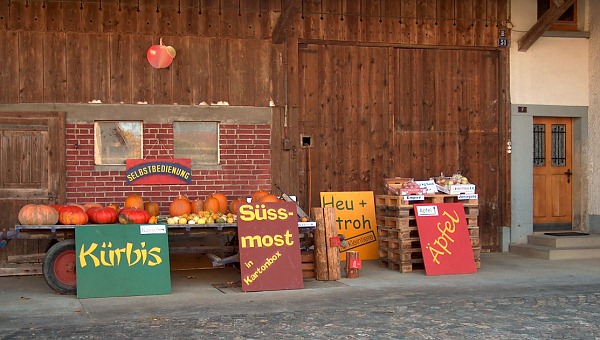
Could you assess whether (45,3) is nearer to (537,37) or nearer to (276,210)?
(276,210)

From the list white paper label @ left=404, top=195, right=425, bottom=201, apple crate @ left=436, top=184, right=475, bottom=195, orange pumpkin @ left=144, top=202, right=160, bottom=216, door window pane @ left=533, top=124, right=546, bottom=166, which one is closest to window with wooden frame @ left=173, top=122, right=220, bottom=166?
orange pumpkin @ left=144, top=202, right=160, bottom=216

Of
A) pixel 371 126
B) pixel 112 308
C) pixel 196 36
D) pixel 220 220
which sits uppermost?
pixel 196 36

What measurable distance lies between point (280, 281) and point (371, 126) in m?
4.20

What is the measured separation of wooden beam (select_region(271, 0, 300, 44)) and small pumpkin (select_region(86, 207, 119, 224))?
159 inches

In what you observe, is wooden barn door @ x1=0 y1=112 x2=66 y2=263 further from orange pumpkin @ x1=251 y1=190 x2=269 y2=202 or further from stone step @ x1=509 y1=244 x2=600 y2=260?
stone step @ x1=509 y1=244 x2=600 y2=260

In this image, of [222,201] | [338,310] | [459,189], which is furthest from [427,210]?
[338,310]

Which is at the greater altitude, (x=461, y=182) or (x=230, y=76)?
(x=230, y=76)

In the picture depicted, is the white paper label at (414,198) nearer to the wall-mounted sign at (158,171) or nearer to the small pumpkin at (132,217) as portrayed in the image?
the wall-mounted sign at (158,171)

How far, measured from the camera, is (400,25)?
14.1 m

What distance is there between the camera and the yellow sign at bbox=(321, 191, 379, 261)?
1365cm

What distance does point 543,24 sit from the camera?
14.0 m

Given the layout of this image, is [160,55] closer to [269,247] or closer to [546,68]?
[269,247]

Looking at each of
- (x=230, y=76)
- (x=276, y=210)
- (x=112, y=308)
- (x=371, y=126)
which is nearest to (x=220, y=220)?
(x=276, y=210)

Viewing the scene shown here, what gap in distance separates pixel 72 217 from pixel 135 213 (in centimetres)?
80
